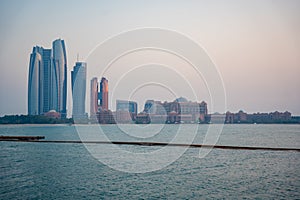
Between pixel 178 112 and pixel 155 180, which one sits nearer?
pixel 155 180

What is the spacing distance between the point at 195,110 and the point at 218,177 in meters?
114

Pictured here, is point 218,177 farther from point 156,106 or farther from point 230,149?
point 156,106

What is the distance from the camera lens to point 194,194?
2194cm

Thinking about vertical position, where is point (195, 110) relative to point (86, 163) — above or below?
above

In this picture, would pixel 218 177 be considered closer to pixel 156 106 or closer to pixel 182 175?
pixel 182 175

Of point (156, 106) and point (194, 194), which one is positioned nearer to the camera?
point (194, 194)

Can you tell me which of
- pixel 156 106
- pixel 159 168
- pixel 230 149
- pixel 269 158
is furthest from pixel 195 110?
pixel 159 168

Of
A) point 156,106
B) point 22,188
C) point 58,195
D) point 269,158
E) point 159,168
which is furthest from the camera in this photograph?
point 156,106

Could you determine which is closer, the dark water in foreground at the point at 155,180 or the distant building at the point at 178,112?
the dark water in foreground at the point at 155,180

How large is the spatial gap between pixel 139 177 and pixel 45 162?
14.0 m

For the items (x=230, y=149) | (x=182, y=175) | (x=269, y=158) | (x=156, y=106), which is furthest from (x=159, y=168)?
(x=156, y=106)

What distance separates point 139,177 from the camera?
27.9m

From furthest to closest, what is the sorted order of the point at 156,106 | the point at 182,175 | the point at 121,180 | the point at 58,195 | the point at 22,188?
the point at 156,106
the point at 182,175
the point at 121,180
the point at 22,188
the point at 58,195

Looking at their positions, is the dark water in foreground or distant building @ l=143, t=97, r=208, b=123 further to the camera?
distant building @ l=143, t=97, r=208, b=123
